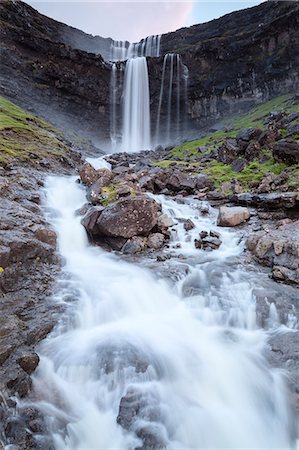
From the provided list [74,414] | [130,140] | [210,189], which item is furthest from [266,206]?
[130,140]

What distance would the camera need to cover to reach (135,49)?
47469 millimetres

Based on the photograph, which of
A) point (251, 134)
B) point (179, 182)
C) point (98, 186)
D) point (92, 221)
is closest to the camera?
point (92, 221)

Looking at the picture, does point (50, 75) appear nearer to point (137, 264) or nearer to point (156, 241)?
point (156, 241)

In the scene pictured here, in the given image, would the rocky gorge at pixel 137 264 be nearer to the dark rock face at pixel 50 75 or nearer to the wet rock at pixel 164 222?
the wet rock at pixel 164 222

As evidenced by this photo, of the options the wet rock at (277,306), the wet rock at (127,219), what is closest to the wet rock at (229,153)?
the wet rock at (127,219)

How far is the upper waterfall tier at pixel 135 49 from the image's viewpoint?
147 feet

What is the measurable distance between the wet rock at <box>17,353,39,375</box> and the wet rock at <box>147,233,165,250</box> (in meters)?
5.24

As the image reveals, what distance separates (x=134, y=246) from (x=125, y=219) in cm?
85

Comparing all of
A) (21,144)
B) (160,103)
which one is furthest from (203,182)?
(160,103)

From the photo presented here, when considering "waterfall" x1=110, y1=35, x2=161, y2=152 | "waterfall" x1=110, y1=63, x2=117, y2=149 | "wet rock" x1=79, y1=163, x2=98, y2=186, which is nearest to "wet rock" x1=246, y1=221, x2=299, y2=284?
"wet rock" x1=79, y1=163, x2=98, y2=186

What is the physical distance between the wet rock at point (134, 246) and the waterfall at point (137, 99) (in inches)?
1249

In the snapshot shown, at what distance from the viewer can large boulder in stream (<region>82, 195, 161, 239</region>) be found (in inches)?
372

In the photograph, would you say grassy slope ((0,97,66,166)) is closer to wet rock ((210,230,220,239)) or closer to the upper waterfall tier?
wet rock ((210,230,220,239))

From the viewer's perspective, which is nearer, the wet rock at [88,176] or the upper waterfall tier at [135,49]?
the wet rock at [88,176]
